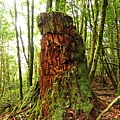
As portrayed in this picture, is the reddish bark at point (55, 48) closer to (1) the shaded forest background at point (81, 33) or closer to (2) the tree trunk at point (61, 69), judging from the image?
(2) the tree trunk at point (61, 69)

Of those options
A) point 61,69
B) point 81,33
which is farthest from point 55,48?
point 81,33

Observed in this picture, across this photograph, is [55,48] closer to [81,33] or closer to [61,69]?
[61,69]

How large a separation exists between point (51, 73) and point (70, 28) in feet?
3.13

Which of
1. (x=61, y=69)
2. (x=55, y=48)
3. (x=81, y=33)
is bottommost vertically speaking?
(x=61, y=69)

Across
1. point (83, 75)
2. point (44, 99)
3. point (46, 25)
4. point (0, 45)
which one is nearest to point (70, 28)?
point (46, 25)

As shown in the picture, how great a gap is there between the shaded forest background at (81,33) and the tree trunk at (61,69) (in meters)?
0.64

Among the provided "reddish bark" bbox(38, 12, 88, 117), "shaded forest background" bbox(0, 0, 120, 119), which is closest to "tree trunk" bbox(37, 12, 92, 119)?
"reddish bark" bbox(38, 12, 88, 117)

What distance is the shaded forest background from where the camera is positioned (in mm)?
5449

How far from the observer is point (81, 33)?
7965mm

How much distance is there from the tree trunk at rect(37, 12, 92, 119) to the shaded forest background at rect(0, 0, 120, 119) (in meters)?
0.64

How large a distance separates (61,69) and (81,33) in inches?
168

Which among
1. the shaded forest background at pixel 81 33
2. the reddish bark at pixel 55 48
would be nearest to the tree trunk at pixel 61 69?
the reddish bark at pixel 55 48

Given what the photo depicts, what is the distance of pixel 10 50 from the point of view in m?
19.9

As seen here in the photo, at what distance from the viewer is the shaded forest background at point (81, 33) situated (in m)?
5.45
